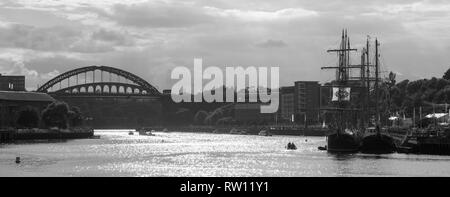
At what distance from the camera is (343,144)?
141m

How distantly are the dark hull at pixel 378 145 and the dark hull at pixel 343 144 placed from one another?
2198 millimetres

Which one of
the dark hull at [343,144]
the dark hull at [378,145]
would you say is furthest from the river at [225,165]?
the dark hull at [343,144]

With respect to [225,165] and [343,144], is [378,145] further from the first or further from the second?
[225,165]

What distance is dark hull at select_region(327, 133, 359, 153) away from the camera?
140375 mm

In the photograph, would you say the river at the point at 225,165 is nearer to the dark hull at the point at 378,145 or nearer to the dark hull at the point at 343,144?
the dark hull at the point at 378,145

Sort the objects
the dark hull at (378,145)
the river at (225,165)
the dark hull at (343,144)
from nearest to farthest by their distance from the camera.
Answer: the river at (225,165) < the dark hull at (378,145) < the dark hull at (343,144)

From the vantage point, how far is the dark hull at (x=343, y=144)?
140375mm

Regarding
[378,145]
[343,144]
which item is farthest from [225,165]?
[343,144]

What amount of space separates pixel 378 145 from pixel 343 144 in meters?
5.91

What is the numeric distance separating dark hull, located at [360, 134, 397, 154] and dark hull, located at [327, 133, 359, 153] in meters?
2.20

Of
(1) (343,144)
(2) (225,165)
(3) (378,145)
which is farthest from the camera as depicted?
(1) (343,144)

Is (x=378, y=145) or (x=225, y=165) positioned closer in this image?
(x=225, y=165)
